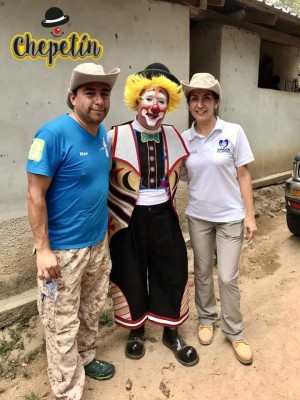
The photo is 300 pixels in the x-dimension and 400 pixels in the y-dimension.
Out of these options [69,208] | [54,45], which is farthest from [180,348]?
A: [54,45]

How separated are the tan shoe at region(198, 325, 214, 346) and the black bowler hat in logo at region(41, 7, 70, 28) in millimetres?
2842

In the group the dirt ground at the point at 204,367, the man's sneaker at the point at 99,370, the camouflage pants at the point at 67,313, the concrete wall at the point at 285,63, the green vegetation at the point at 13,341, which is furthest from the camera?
the concrete wall at the point at 285,63

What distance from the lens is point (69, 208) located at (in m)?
2.03

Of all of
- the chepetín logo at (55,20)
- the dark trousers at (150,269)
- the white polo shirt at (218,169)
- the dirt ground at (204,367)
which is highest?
the chepetín logo at (55,20)

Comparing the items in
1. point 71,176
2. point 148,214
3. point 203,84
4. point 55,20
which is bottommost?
point 148,214

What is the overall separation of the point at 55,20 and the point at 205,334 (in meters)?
2.92

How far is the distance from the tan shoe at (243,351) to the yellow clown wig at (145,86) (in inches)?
74.3

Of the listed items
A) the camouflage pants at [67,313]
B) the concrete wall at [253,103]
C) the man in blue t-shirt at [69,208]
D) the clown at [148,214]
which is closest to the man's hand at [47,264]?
the man in blue t-shirt at [69,208]

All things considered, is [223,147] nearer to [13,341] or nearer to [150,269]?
[150,269]

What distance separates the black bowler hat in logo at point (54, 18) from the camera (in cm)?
303

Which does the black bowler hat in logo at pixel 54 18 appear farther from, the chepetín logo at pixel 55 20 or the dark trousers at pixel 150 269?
the dark trousers at pixel 150 269

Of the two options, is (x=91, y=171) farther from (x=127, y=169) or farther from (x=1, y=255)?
(x=1, y=255)

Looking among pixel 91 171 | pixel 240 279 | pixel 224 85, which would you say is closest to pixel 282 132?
pixel 224 85

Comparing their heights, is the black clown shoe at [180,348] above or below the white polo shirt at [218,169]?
below
